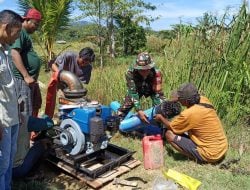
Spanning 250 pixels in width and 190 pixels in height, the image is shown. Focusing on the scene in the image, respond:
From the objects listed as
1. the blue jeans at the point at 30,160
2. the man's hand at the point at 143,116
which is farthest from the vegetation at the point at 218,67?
the blue jeans at the point at 30,160

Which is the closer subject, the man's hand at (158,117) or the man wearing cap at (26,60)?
the man wearing cap at (26,60)

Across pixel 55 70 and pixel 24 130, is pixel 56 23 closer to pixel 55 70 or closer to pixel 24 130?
pixel 55 70

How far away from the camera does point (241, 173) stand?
4836mm

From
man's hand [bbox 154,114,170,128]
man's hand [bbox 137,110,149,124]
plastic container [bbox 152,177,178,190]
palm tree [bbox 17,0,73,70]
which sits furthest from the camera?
palm tree [bbox 17,0,73,70]

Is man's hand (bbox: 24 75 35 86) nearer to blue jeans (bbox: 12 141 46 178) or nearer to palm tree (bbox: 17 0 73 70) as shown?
blue jeans (bbox: 12 141 46 178)

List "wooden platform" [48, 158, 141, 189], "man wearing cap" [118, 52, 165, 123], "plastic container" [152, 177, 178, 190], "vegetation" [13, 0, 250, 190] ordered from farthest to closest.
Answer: "vegetation" [13, 0, 250, 190] → "man wearing cap" [118, 52, 165, 123] → "wooden platform" [48, 158, 141, 189] → "plastic container" [152, 177, 178, 190]

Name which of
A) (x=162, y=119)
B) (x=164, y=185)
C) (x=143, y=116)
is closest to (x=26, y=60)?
(x=143, y=116)

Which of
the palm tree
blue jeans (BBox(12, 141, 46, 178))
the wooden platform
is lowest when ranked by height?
the wooden platform

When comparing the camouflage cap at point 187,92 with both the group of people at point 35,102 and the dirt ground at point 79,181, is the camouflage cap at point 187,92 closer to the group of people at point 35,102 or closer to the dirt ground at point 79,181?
the group of people at point 35,102

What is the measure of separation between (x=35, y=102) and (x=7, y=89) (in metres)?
2.58

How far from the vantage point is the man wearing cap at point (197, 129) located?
16.2ft

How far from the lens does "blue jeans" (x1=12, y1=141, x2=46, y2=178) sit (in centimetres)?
455

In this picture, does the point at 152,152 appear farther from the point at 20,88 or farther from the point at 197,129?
the point at 20,88

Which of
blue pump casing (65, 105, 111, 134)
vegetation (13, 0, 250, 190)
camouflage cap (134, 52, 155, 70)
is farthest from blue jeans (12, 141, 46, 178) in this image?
camouflage cap (134, 52, 155, 70)
